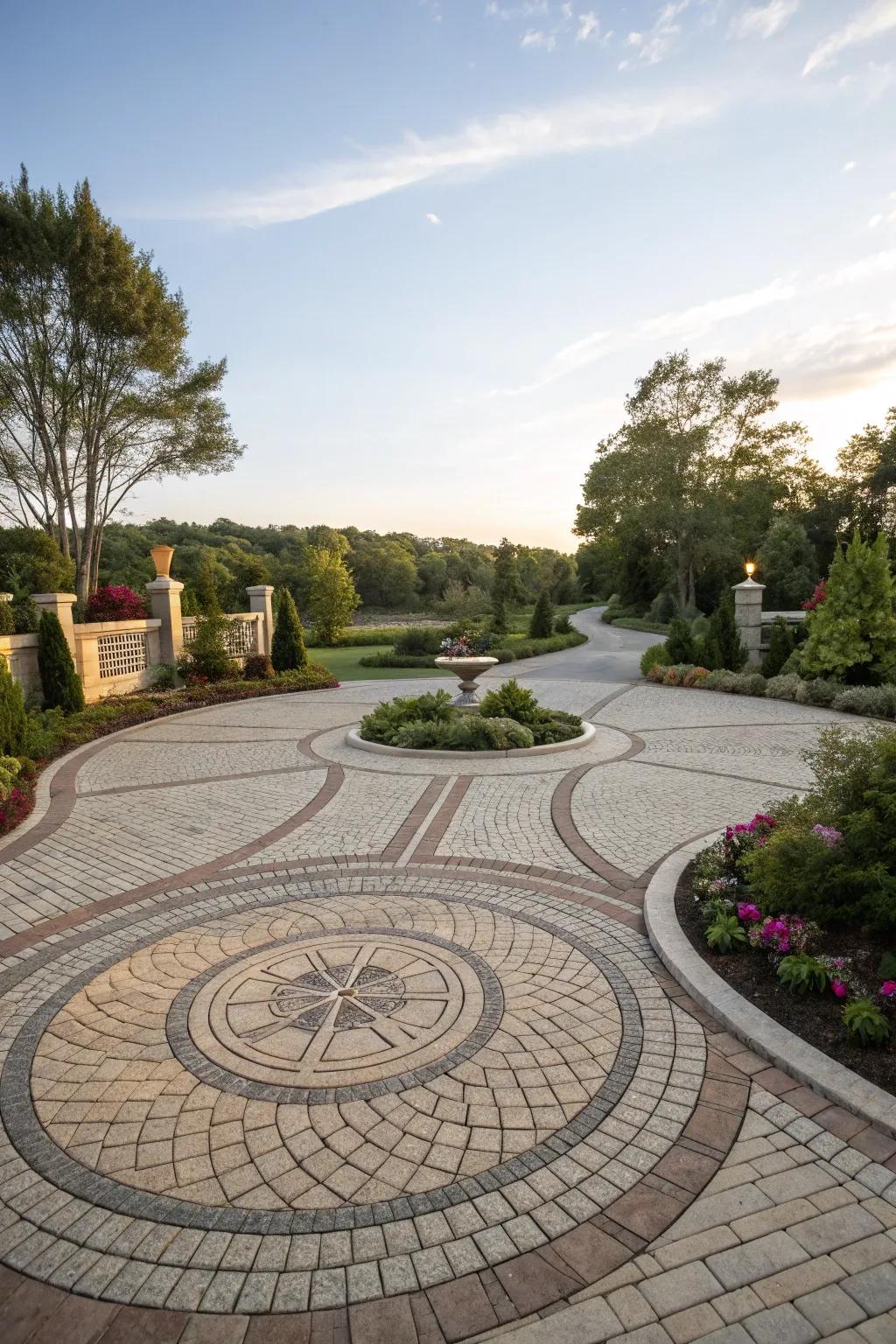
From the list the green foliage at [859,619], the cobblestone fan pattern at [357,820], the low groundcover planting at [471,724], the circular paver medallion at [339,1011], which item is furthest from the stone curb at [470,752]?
the green foliage at [859,619]

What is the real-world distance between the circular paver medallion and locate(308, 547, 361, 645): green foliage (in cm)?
3011

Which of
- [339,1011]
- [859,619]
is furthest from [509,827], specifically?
[859,619]

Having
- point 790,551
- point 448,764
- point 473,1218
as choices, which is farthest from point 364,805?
point 790,551

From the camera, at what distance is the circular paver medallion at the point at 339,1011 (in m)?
3.28

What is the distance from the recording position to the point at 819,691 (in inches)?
546

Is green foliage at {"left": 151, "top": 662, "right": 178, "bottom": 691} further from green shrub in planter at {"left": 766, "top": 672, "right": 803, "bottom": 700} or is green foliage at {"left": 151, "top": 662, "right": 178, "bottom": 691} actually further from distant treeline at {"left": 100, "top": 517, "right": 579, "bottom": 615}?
green shrub in planter at {"left": 766, "top": 672, "right": 803, "bottom": 700}

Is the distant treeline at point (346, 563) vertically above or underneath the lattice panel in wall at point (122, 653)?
above

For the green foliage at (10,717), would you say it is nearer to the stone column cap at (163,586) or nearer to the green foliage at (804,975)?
the stone column cap at (163,586)

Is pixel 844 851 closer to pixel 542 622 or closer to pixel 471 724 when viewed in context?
pixel 471 724

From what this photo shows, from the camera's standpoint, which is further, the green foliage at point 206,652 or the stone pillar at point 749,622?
the stone pillar at point 749,622

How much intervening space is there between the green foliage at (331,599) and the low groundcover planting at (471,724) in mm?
23108

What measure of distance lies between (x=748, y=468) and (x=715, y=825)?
36485mm

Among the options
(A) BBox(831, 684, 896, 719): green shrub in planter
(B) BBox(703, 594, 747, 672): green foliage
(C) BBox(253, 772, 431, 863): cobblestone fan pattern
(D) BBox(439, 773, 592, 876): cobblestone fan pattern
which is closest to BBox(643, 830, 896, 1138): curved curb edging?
(D) BBox(439, 773, 592, 876): cobblestone fan pattern

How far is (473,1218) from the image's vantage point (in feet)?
8.01
